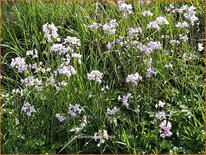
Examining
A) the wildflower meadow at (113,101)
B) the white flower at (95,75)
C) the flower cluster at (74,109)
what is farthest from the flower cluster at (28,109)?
the white flower at (95,75)

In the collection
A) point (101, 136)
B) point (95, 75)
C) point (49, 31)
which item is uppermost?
point (49, 31)

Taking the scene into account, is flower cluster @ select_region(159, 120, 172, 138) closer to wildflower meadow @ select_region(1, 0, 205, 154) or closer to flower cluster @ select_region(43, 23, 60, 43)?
wildflower meadow @ select_region(1, 0, 205, 154)

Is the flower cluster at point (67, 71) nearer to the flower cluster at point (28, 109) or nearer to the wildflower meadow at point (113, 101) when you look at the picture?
the wildflower meadow at point (113, 101)

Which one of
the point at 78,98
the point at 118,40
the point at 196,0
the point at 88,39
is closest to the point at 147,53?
the point at 118,40

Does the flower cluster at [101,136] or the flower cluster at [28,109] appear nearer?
the flower cluster at [101,136]

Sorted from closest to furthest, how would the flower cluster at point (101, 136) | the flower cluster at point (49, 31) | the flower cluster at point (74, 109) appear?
the flower cluster at point (101, 136), the flower cluster at point (74, 109), the flower cluster at point (49, 31)

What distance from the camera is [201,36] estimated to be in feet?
12.2

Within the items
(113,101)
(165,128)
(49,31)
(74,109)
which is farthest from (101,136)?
(49,31)

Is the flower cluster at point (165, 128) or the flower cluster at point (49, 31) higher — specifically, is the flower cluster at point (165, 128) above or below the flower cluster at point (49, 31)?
below

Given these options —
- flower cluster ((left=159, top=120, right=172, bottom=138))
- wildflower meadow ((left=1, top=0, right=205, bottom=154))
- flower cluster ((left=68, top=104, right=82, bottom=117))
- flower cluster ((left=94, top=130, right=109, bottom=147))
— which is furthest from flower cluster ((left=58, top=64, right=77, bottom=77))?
flower cluster ((left=159, top=120, right=172, bottom=138))

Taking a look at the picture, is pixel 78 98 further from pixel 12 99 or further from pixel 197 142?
pixel 197 142

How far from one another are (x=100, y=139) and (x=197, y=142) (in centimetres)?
60

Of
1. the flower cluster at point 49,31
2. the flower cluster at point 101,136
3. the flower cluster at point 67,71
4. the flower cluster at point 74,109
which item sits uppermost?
the flower cluster at point 49,31

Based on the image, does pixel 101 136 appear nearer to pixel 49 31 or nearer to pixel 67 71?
pixel 67 71
